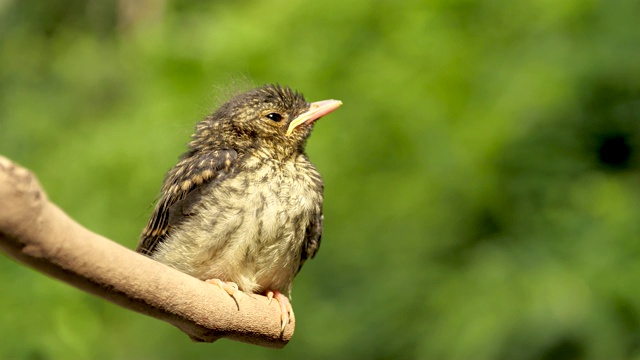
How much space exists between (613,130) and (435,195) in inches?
46.6

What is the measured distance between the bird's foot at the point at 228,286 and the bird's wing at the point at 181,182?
15.7 inches

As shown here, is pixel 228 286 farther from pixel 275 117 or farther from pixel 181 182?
pixel 275 117

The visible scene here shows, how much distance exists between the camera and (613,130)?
699cm

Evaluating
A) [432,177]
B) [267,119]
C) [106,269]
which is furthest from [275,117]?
[432,177]

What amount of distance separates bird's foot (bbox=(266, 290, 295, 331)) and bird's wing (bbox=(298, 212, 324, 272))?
19 cm

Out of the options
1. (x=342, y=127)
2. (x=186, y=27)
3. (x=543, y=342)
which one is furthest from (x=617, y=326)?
(x=186, y=27)

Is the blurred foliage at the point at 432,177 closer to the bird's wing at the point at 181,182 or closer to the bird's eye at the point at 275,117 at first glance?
the bird's eye at the point at 275,117

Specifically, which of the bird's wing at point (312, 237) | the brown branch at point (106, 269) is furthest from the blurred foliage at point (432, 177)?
the brown branch at point (106, 269)

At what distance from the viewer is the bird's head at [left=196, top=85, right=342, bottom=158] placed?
430 cm

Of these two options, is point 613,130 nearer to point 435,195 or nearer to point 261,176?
point 435,195

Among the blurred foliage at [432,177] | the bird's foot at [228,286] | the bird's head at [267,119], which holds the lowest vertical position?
the bird's foot at [228,286]

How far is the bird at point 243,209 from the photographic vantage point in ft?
12.6

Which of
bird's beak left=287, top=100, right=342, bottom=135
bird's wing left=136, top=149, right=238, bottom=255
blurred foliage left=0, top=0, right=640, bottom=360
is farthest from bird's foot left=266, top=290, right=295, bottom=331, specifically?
blurred foliage left=0, top=0, right=640, bottom=360

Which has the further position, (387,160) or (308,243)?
(387,160)
